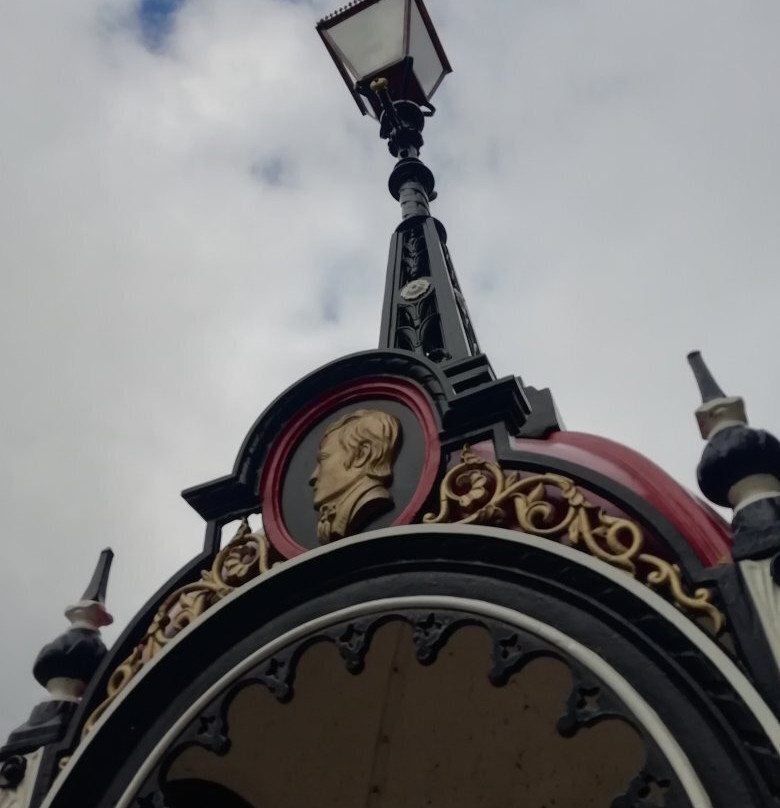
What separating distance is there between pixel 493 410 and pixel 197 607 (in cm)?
163

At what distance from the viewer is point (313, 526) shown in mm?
4160

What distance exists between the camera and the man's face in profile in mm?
4121

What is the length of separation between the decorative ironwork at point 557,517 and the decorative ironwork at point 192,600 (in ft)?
3.17

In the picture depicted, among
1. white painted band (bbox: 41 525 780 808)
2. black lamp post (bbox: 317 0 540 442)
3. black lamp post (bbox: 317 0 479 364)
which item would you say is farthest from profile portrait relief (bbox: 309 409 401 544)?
black lamp post (bbox: 317 0 479 364)

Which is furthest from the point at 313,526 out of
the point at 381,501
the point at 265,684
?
the point at 265,684

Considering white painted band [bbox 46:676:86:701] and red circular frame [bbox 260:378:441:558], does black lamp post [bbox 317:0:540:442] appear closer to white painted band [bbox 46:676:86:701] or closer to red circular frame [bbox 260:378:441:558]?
red circular frame [bbox 260:378:441:558]

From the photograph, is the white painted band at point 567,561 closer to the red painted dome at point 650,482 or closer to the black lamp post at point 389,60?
the red painted dome at point 650,482

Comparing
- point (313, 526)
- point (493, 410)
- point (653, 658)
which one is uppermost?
point (493, 410)

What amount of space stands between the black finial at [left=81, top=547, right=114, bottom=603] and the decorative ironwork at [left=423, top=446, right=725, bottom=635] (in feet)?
6.92

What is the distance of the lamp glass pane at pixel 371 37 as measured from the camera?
24.7ft

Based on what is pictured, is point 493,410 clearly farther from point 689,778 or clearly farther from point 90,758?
point 90,758

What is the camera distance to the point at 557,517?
11.5ft

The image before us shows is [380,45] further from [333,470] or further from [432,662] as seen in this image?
[432,662]

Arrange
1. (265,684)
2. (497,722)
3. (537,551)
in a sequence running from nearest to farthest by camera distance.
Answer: (537,551) < (265,684) < (497,722)
